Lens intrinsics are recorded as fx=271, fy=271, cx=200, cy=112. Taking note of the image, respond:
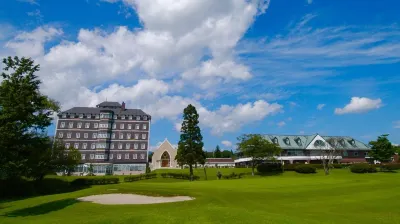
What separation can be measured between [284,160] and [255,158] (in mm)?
27616

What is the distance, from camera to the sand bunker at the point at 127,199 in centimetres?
2638

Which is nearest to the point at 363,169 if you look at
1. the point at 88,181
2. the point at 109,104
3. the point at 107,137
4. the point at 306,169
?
the point at 306,169

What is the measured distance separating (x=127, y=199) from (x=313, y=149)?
82.7 m

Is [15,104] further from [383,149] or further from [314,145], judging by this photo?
[314,145]

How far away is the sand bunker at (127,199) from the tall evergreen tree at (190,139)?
3602cm

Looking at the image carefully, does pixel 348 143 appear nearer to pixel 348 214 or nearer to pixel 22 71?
pixel 348 214

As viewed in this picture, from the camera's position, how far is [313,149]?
95688mm

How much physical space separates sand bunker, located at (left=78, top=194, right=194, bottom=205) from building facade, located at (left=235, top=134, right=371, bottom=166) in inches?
2850

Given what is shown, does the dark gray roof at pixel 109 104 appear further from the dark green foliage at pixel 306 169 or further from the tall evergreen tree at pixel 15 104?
the tall evergreen tree at pixel 15 104

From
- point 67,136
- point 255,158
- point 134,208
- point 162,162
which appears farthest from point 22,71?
point 162,162

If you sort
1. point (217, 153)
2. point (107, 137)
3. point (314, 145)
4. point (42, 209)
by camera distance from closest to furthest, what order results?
point (42, 209) < point (314, 145) < point (107, 137) < point (217, 153)

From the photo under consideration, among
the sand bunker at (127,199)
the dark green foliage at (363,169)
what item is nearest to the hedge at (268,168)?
the dark green foliage at (363,169)

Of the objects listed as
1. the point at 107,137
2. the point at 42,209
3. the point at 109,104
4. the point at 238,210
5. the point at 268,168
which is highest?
the point at 109,104

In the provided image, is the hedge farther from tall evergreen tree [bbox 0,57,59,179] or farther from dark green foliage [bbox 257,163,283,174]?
tall evergreen tree [bbox 0,57,59,179]
